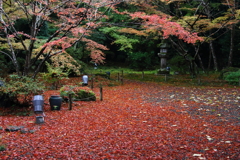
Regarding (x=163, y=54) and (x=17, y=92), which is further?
(x=163, y=54)

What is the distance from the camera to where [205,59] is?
25.5m

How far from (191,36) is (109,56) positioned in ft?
63.3

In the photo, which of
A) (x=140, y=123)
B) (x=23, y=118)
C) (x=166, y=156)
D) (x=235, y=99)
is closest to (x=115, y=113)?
(x=140, y=123)

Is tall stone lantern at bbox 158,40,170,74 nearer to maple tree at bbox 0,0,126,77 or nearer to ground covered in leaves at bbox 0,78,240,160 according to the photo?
maple tree at bbox 0,0,126,77

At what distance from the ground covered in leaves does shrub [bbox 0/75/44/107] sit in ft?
2.49

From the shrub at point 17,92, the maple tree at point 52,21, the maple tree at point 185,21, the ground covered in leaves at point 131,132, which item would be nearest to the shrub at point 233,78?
the maple tree at point 185,21

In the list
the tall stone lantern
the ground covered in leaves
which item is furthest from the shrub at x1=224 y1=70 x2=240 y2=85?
the ground covered in leaves

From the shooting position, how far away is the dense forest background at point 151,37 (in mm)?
13609

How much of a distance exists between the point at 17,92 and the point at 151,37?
12850mm

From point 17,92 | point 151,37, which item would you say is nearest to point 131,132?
point 17,92

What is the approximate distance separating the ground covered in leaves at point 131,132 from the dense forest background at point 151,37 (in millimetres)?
5573

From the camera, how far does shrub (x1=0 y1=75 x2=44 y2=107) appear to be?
664 centimetres

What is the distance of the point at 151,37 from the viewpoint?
17672 millimetres

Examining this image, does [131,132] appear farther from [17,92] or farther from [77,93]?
[77,93]
